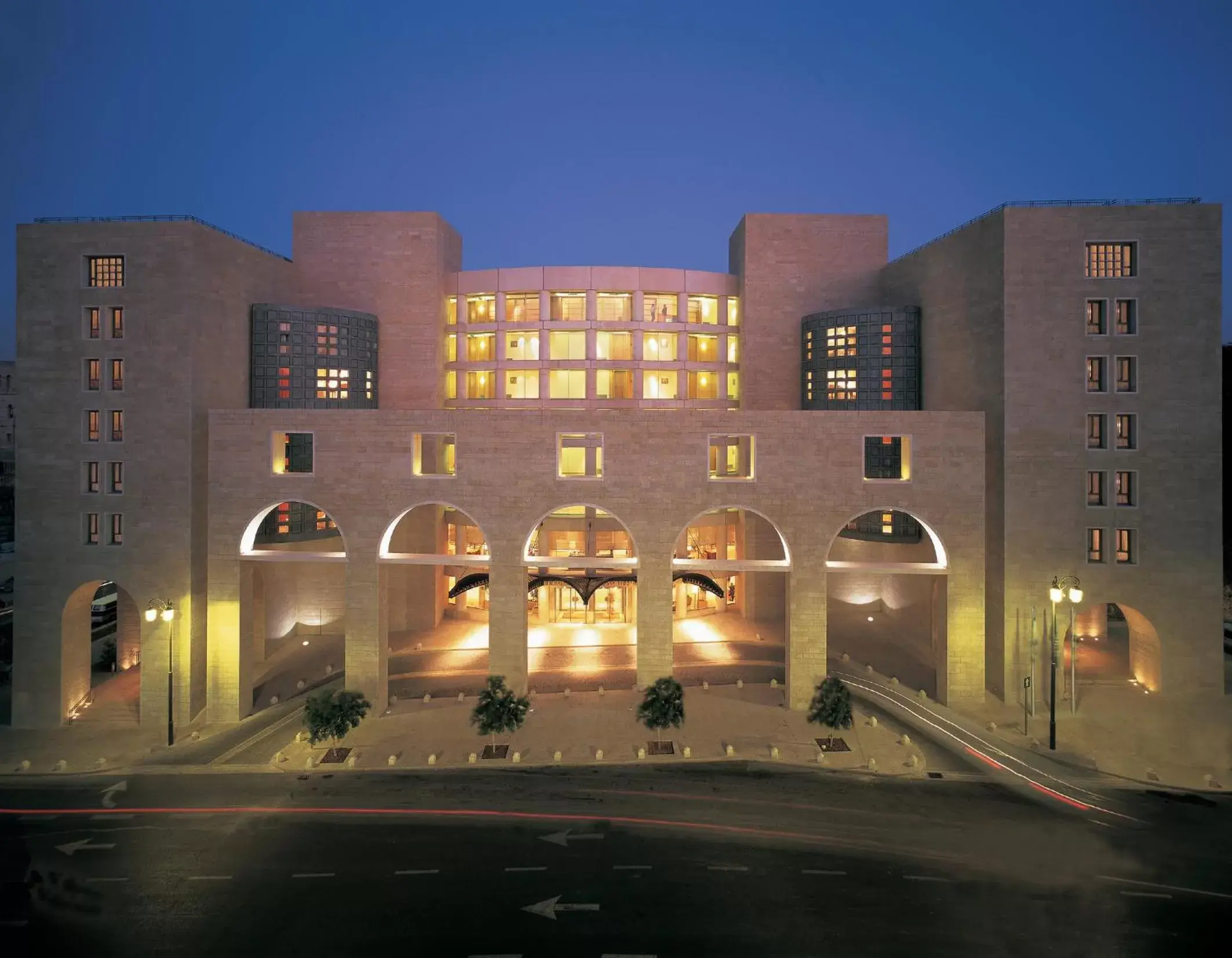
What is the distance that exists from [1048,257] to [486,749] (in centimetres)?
3180

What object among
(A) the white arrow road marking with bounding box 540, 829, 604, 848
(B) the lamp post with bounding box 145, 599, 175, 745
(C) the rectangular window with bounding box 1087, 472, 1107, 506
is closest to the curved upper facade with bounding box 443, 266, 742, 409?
(B) the lamp post with bounding box 145, 599, 175, 745

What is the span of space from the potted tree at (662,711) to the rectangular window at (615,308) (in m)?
26.5

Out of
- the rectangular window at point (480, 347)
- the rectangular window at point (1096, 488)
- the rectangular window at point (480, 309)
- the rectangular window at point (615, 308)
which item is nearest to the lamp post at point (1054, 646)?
the rectangular window at point (1096, 488)

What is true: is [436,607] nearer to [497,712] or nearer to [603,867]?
[497,712]

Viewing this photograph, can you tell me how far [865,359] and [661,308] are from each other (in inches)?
556

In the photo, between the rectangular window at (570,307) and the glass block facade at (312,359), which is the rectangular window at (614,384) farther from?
the glass block facade at (312,359)

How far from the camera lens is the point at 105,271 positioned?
30.0m

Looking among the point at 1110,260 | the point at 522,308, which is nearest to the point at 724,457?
the point at 522,308

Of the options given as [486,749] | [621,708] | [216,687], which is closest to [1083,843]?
[621,708]

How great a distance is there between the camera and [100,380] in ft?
97.8

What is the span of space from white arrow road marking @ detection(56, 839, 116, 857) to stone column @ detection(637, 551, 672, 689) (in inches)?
761

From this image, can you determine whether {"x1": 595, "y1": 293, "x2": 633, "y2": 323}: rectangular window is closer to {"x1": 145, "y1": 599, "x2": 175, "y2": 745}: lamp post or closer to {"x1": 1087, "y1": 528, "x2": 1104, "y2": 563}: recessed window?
{"x1": 1087, "y1": 528, "x2": 1104, "y2": 563}: recessed window

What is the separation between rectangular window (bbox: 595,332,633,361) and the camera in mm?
45438

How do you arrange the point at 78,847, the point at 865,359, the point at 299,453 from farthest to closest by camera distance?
the point at 865,359 < the point at 299,453 < the point at 78,847
